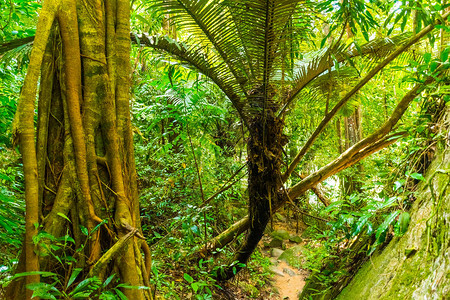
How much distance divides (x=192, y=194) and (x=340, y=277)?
7.84ft

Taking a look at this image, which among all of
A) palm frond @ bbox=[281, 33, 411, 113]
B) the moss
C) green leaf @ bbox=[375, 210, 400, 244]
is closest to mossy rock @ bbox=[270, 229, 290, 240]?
palm frond @ bbox=[281, 33, 411, 113]

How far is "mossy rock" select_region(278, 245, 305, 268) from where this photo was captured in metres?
6.06

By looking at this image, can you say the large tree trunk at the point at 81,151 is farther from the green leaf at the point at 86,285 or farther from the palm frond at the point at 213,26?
the palm frond at the point at 213,26

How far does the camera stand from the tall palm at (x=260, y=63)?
8.82ft

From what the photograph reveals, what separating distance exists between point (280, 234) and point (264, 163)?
4.70 meters

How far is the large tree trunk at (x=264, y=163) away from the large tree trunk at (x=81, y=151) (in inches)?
66.5

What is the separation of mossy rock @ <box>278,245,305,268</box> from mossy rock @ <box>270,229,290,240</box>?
70 centimetres

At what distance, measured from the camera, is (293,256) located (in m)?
6.32

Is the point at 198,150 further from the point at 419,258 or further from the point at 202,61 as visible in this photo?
the point at 419,258

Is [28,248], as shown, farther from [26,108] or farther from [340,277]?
[340,277]

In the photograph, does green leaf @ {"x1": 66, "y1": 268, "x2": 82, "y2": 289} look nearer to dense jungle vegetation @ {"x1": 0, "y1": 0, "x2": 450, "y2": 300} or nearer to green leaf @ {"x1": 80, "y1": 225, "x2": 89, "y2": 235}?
dense jungle vegetation @ {"x1": 0, "y1": 0, "x2": 450, "y2": 300}

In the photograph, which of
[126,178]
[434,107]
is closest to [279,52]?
[434,107]

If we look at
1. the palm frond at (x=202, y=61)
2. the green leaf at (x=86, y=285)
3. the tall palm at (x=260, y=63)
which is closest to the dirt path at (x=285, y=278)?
the tall palm at (x=260, y=63)

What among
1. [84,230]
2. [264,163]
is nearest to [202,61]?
[264,163]
